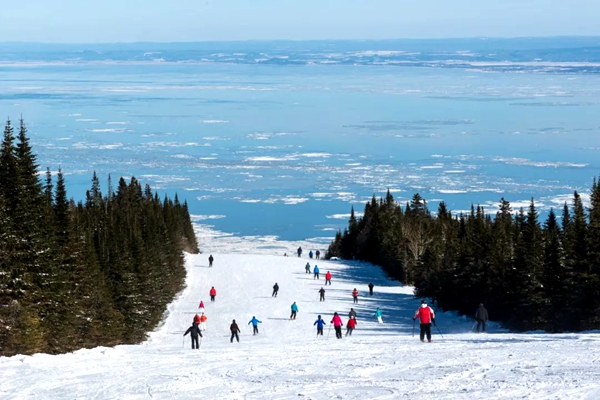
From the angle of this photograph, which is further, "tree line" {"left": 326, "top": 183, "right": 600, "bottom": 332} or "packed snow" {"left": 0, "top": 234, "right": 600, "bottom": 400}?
"tree line" {"left": 326, "top": 183, "right": 600, "bottom": 332}

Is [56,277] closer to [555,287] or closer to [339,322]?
[339,322]

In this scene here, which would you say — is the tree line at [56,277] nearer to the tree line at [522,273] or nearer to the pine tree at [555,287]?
the tree line at [522,273]

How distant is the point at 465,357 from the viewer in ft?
66.6

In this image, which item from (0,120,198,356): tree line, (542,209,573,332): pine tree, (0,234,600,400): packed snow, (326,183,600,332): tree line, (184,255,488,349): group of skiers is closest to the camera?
(0,234,600,400): packed snow

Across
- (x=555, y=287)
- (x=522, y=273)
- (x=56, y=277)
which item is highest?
(x=56, y=277)

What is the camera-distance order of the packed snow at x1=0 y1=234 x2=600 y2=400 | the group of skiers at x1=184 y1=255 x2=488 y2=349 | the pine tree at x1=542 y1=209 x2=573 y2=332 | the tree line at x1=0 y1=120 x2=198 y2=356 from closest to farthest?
the packed snow at x1=0 y1=234 x2=600 y2=400 < the group of skiers at x1=184 y1=255 x2=488 y2=349 < the tree line at x1=0 y1=120 x2=198 y2=356 < the pine tree at x1=542 y1=209 x2=573 y2=332

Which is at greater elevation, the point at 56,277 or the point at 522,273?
the point at 56,277

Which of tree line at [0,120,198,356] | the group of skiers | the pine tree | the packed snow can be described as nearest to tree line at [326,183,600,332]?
the pine tree

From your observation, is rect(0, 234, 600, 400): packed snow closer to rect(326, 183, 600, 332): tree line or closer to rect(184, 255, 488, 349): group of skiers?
rect(184, 255, 488, 349): group of skiers

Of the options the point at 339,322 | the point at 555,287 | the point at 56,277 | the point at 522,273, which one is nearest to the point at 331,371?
the point at 339,322

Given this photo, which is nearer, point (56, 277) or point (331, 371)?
point (331, 371)

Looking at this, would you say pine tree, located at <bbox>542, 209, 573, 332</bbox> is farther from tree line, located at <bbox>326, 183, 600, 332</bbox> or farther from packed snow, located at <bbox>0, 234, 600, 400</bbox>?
packed snow, located at <bbox>0, 234, 600, 400</bbox>

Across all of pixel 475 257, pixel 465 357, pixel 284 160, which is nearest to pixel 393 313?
pixel 475 257

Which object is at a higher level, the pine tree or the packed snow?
the packed snow
